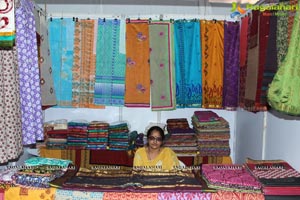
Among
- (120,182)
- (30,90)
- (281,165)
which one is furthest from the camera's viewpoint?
(30,90)

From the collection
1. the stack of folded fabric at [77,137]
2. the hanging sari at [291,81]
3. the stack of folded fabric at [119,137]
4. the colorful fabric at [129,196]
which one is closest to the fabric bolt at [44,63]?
the stack of folded fabric at [77,137]

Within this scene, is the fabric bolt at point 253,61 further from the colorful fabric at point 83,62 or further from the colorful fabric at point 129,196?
the colorful fabric at point 83,62

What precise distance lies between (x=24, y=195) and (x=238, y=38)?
3093 mm

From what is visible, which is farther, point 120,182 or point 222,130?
point 222,130

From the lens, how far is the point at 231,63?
4.35m

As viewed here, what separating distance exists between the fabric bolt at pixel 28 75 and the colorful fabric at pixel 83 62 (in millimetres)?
1438

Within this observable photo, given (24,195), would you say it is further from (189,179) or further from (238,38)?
(238,38)

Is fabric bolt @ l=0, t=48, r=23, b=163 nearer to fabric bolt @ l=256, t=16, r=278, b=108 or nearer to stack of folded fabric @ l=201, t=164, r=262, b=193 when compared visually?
stack of folded fabric @ l=201, t=164, r=262, b=193

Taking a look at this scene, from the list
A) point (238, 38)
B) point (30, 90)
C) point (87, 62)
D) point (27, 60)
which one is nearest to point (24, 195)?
point (30, 90)

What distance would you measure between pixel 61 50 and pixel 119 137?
125 cm

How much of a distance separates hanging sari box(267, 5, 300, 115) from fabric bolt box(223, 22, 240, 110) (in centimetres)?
249

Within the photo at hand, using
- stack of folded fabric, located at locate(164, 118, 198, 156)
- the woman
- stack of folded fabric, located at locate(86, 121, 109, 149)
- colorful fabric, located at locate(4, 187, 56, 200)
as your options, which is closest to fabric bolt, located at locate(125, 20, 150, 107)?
stack of folded fabric, located at locate(86, 121, 109, 149)

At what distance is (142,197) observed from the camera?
2.13m

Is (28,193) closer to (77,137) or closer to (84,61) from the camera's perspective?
(77,137)
